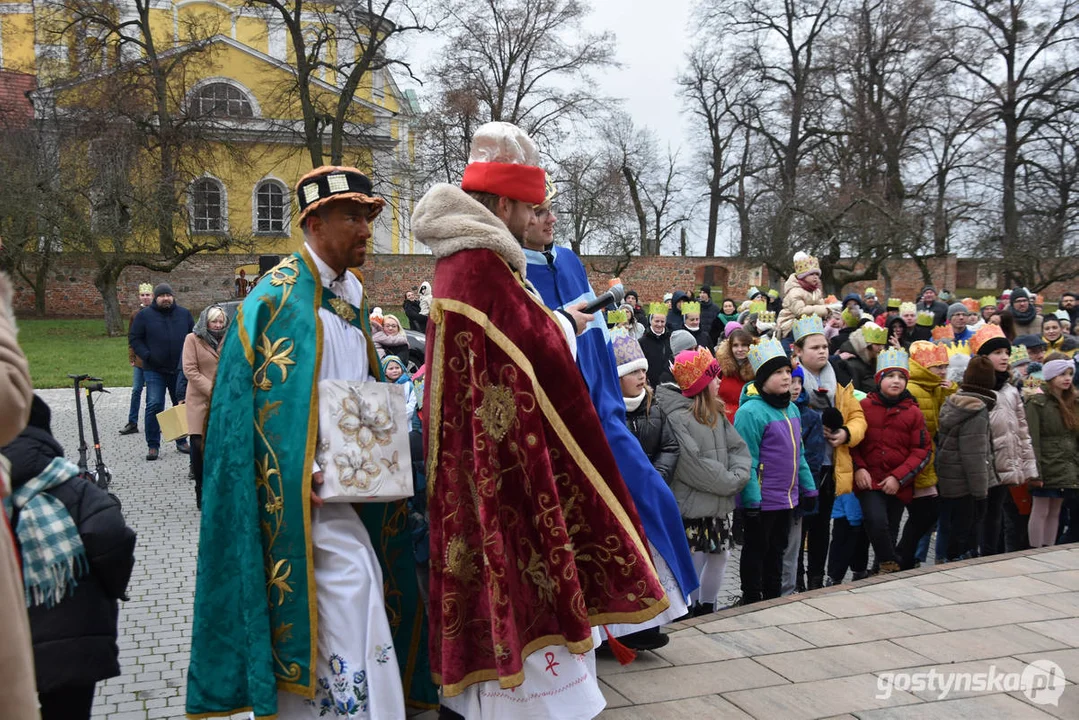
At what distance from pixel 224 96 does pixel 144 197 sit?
12126 mm

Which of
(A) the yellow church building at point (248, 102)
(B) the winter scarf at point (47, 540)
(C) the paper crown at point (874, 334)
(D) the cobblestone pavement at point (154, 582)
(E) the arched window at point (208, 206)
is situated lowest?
(D) the cobblestone pavement at point (154, 582)

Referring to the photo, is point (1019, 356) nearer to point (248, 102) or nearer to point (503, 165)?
point (503, 165)

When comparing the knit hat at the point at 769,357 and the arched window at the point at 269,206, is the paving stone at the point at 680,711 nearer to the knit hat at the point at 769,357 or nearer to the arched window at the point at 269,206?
the knit hat at the point at 769,357

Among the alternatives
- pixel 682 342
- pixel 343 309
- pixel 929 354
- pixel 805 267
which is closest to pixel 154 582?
pixel 343 309

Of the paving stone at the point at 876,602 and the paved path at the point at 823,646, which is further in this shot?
the paving stone at the point at 876,602

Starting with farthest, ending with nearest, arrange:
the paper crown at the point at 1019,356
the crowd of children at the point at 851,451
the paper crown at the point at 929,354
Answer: the paper crown at the point at 1019,356 < the paper crown at the point at 929,354 < the crowd of children at the point at 851,451

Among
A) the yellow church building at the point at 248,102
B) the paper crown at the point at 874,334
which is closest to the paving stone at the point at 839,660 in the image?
the paper crown at the point at 874,334

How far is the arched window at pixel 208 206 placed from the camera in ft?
109

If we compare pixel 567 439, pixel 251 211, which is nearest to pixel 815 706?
pixel 567 439

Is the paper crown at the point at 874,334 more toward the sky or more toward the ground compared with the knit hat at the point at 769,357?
more toward the sky

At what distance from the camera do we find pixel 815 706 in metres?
4.09

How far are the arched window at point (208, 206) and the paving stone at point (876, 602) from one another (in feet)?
98.1

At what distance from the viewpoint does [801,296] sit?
31.8ft

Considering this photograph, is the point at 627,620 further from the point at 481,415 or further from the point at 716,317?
the point at 716,317
